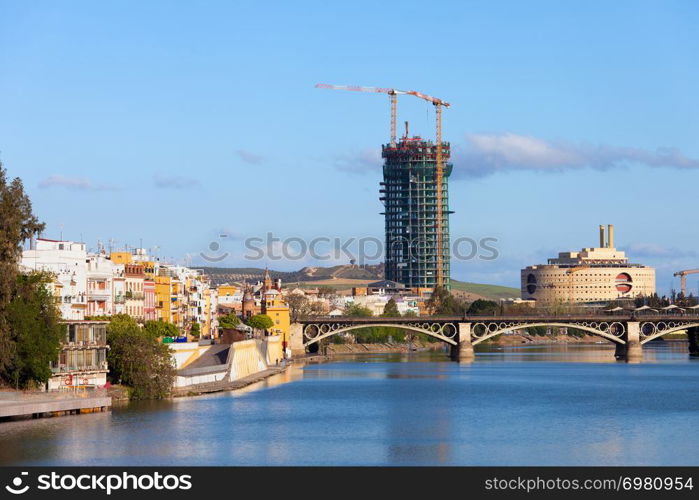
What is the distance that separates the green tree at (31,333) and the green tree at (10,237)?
14.7 inches

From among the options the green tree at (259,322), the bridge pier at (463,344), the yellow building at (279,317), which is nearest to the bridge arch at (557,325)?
the bridge pier at (463,344)

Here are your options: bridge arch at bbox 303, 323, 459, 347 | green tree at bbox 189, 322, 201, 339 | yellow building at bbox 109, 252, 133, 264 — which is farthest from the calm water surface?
bridge arch at bbox 303, 323, 459, 347

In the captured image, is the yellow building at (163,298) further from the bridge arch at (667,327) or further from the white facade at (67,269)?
the bridge arch at (667,327)

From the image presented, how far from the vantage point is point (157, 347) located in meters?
86.7

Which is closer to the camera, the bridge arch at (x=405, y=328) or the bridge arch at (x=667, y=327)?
the bridge arch at (x=405, y=328)

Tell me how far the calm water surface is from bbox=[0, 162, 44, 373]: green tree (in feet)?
16.4

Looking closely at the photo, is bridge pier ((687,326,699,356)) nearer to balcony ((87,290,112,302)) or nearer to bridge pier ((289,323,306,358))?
bridge pier ((289,323,306,358))

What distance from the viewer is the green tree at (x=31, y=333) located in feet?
243

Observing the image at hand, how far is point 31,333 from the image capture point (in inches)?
2938

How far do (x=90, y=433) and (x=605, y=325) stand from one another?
108495 mm

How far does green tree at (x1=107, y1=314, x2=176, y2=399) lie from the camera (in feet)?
276

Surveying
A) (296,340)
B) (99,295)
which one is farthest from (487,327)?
(99,295)

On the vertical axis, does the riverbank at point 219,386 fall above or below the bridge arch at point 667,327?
below
